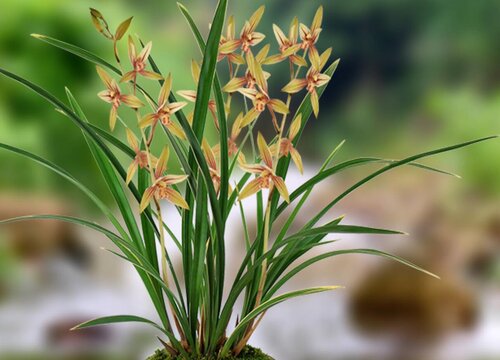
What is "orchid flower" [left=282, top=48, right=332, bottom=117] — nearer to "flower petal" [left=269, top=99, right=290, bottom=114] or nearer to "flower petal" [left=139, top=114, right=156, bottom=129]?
"flower petal" [left=269, top=99, right=290, bottom=114]

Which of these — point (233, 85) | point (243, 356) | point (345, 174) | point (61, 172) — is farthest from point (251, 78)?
point (345, 174)

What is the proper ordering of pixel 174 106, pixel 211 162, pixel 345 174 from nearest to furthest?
1. pixel 174 106
2. pixel 211 162
3. pixel 345 174

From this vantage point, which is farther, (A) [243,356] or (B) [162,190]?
(A) [243,356]

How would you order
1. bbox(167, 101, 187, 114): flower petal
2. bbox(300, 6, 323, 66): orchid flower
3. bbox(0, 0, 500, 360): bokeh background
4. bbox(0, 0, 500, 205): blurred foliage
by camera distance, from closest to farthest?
bbox(167, 101, 187, 114): flower petal
bbox(300, 6, 323, 66): orchid flower
bbox(0, 0, 500, 360): bokeh background
bbox(0, 0, 500, 205): blurred foliage

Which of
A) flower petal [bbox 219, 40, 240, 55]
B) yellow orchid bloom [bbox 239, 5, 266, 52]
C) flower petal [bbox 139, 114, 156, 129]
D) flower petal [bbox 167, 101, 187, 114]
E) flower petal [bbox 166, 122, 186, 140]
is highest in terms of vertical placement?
yellow orchid bloom [bbox 239, 5, 266, 52]

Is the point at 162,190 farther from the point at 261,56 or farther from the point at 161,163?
the point at 261,56

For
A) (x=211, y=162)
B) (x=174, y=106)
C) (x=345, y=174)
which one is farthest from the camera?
(x=345, y=174)

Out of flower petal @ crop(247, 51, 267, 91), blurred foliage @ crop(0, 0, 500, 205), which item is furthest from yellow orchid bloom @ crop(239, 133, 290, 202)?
blurred foliage @ crop(0, 0, 500, 205)

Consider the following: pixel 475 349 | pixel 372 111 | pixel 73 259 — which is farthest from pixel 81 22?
pixel 475 349

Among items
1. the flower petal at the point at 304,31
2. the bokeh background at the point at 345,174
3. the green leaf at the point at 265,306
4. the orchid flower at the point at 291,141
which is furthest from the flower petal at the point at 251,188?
the bokeh background at the point at 345,174
